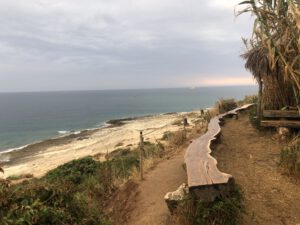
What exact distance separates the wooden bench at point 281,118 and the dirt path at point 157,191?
309 cm

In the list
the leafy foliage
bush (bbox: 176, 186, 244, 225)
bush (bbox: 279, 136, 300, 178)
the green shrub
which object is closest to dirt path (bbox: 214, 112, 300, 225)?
bush (bbox: 279, 136, 300, 178)

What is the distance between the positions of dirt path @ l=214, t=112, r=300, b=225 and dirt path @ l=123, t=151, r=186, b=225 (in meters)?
1.20

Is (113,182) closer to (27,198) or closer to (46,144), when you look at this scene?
(27,198)

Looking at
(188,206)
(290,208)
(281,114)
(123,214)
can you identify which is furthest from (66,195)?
Answer: (281,114)

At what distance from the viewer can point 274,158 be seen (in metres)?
8.64

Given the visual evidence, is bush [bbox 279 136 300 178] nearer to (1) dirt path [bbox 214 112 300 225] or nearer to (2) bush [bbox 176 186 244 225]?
(1) dirt path [bbox 214 112 300 225]

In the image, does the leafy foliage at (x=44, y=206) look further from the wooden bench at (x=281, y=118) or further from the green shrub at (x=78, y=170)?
the green shrub at (x=78, y=170)

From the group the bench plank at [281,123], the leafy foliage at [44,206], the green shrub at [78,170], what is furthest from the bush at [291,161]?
the green shrub at [78,170]

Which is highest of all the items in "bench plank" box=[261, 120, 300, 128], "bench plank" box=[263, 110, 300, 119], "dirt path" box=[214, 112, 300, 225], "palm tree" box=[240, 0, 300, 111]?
"palm tree" box=[240, 0, 300, 111]

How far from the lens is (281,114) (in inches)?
425

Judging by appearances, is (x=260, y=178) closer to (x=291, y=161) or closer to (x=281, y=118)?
(x=291, y=161)

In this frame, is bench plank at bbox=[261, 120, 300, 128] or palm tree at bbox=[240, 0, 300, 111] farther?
bench plank at bbox=[261, 120, 300, 128]

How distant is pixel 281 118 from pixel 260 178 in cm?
422

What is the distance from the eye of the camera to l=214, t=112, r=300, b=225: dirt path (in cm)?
561
